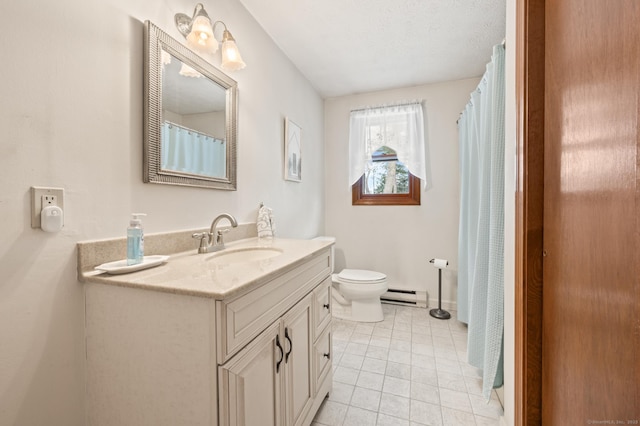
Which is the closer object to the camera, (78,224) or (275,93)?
(78,224)

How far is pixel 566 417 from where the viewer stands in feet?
2.24

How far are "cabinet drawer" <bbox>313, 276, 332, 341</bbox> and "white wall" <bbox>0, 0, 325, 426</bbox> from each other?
2.41 feet

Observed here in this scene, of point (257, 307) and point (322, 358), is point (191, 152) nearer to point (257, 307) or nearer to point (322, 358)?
point (257, 307)

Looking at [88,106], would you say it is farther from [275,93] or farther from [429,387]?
[429,387]

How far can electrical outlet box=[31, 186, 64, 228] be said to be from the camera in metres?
0.72

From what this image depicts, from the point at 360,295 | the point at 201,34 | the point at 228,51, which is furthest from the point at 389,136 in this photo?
the point at 201,34

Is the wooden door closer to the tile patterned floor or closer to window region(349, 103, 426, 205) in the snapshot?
the tile patterned floor

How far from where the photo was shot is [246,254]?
1.33 m

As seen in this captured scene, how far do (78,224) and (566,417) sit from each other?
1517 mm

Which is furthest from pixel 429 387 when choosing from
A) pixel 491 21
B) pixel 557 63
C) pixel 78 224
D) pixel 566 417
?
pixel 491 21

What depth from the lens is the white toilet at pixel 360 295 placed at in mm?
2273

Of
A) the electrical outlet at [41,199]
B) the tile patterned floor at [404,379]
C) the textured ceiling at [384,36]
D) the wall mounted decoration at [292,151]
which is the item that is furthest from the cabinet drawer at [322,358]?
the textured ceiling at [384,36]

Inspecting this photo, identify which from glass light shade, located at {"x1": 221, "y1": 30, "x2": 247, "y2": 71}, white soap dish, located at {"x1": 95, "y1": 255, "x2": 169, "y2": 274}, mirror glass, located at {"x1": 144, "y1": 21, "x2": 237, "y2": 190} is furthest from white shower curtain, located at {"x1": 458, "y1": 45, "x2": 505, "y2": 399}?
white soap dish, located at {"x1": 95, "y1": 255, "x2": 169, "y2": 274}

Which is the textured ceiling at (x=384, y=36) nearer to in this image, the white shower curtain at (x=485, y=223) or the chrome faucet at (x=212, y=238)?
the white shower curtain at (x=485, y=223)
